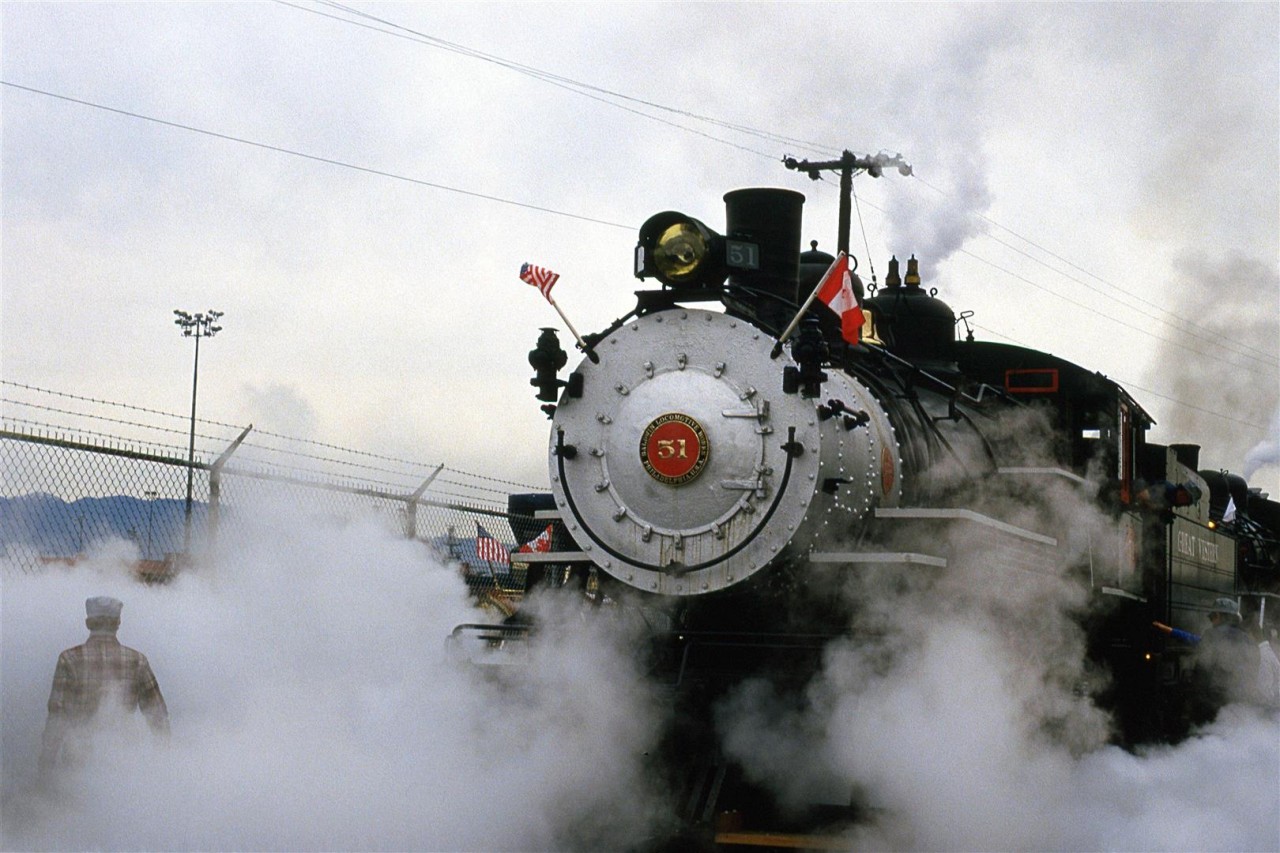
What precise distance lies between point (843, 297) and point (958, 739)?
2.16 metres

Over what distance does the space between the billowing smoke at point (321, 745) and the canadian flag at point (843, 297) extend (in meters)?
1.87

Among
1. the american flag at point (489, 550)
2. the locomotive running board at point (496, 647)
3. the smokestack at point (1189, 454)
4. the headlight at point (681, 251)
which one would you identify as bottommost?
the locomotive running board at point (496, 647)

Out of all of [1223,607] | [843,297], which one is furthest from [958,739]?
[1223,607]

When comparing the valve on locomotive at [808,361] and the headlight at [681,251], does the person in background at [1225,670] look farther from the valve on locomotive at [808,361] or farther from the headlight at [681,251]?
the headlight at [681,251]

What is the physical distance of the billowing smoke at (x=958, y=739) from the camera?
237 inches

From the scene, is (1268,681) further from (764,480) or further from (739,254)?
(739,254)

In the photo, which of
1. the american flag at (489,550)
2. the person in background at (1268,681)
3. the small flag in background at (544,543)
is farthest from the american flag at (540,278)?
the person in background at (1268,681)

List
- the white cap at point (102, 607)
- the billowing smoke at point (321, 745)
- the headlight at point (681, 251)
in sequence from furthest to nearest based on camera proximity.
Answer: the headlight at point (681, 251) < the white cap at point (102, 607) < the billowing smoke at point (321, 745)

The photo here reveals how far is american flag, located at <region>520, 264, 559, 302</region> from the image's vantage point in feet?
22.7

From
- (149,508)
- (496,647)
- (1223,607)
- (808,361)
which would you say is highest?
(808,361)

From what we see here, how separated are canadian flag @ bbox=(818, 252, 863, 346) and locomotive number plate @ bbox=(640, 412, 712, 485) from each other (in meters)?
0.89

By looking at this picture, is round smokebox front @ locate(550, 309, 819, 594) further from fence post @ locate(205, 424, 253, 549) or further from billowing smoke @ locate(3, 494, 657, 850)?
fence post @ locate(205, 424, 253, 549)

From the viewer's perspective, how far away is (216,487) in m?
8.62

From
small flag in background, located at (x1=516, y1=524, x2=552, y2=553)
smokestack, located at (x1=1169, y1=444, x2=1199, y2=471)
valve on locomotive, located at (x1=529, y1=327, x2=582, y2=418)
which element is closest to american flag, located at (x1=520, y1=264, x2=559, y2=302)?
valve on locomotive, located at (x1=529, y1=327, x2=582, y2=418)
